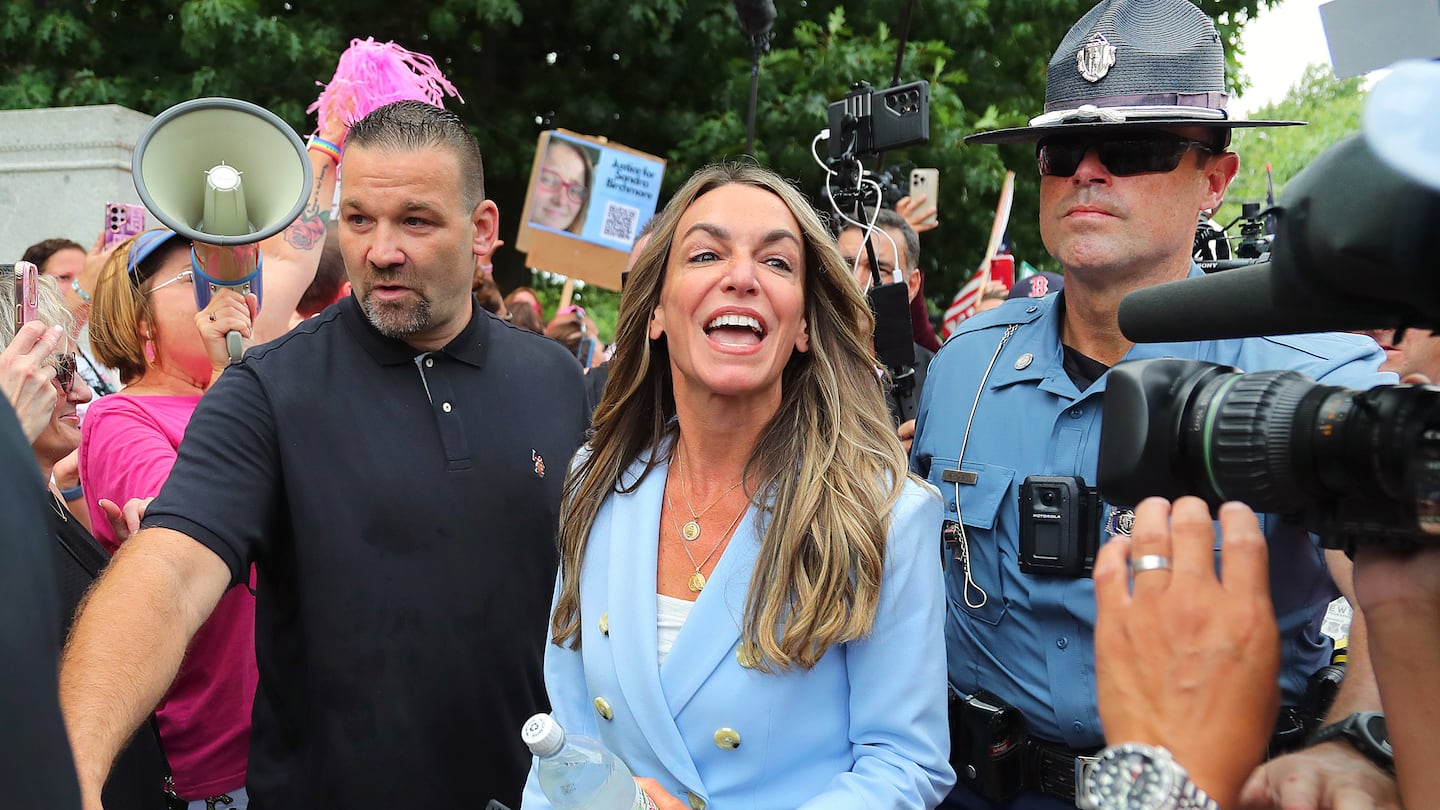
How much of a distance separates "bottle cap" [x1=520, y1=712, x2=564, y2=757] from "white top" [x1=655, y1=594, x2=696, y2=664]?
1.38ft

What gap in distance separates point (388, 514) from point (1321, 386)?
2.05 metres

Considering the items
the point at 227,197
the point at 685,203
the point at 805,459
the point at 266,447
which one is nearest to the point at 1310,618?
the point at 805,459

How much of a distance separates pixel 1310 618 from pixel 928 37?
9.60 metres

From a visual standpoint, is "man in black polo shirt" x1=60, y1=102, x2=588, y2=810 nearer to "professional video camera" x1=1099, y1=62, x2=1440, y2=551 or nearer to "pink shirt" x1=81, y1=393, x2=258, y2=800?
"pink shirt" x1=81, y1=393, x2=258, y2=800

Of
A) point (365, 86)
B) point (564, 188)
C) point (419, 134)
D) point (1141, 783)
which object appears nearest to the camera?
point (1141, 783)

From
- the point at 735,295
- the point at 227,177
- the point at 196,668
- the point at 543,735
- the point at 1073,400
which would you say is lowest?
the point at 196,668

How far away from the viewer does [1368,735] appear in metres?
1.46

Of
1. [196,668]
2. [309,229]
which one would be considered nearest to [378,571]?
[196,668]

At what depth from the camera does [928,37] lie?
1122cm

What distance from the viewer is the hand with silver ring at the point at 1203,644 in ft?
3.85

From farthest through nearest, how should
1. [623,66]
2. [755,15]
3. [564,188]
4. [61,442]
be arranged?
[623,66] < [564,188] < [755,15] < [61,442]

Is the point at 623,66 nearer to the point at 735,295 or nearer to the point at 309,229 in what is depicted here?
the point at 309,229

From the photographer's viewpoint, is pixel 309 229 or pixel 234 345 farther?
pixel 309 229

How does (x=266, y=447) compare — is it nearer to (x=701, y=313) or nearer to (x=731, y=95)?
(x=701, y=313)
